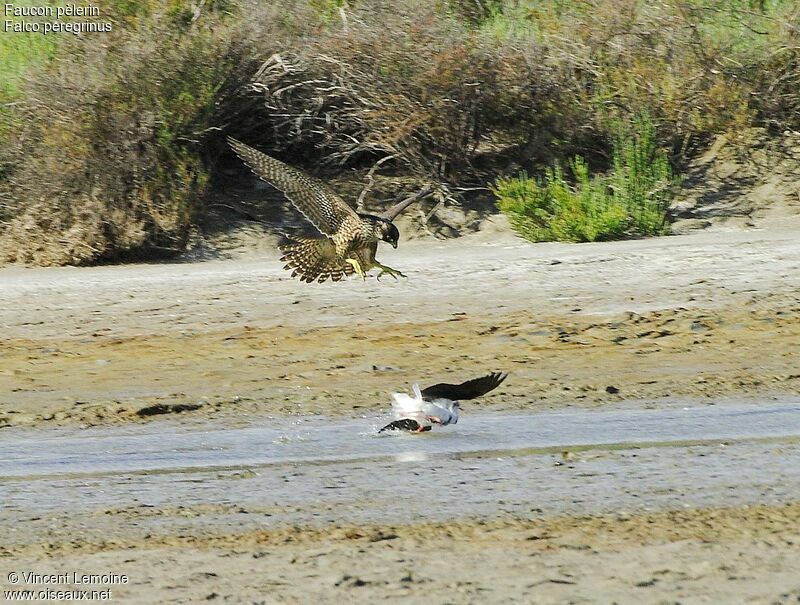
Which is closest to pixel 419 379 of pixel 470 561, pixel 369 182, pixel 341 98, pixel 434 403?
pixel 434 403

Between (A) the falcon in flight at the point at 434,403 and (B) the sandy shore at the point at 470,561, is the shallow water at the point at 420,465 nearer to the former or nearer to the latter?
(A) the falcon in flight at the point at 434,403

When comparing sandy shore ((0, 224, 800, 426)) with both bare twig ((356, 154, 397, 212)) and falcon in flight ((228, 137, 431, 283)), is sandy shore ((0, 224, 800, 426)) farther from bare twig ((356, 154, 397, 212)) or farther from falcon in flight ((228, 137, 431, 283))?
bare twig ((356, 154, 397, 212))

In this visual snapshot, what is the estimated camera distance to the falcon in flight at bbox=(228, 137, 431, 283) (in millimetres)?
8562

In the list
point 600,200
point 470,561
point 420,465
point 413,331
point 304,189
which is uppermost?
point 304,189

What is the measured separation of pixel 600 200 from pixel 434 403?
16.9 feet

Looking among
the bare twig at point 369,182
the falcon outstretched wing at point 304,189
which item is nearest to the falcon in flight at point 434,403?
the falcon outstretched wing at point 304,189

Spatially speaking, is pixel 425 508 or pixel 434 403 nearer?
pixel 425 508

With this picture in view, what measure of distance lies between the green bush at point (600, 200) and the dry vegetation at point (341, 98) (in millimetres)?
907

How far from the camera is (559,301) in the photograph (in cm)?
1037

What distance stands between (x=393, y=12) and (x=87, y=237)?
3.87 metres

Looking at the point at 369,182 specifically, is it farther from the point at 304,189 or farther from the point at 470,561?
the point at 470,561

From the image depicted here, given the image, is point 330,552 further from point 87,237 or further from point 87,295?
point 87,237

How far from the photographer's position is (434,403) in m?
7.63

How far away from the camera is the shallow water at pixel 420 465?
6.01 metres
